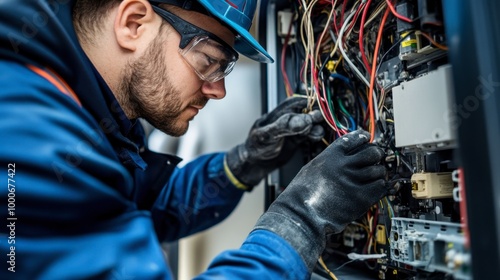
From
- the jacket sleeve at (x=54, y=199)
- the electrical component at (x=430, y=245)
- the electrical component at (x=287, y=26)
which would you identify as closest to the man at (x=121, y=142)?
the jacket sleeve at (x=54, y=199)

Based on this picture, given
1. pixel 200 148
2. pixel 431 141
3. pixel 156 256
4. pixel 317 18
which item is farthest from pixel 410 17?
pixel 200 148

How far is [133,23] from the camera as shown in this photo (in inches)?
35.7

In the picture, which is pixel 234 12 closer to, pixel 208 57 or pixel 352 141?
pixel 208 57

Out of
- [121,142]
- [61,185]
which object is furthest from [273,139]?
[61,185]

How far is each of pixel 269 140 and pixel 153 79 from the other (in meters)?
0.49

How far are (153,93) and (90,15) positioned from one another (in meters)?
0.24

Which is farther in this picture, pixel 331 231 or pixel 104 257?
pixel 331 231

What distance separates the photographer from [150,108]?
101 centimetres

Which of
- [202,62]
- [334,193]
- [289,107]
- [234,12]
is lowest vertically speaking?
[334,193]

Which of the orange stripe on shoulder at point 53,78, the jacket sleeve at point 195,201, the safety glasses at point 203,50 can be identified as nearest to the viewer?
the orange stripe on shoulder at point 53,78

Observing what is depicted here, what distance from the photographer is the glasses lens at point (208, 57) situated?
944 millimetres

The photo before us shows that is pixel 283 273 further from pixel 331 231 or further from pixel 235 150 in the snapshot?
pixel 235 150

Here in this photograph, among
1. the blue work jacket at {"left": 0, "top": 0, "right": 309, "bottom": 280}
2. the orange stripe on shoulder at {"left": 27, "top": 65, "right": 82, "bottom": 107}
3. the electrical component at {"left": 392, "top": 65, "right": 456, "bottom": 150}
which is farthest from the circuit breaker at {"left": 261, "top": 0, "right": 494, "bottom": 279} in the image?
the orange stripe on shoulder at {"left": 27, "top": 65, "right": 82, "bottom": 107}

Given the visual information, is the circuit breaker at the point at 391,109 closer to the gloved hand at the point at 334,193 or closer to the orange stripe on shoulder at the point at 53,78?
the gloved hand at the point at 334,193
